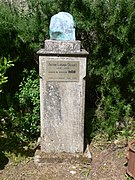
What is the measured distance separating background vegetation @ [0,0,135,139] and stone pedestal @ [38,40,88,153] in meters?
0.68

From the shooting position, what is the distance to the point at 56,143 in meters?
4.36

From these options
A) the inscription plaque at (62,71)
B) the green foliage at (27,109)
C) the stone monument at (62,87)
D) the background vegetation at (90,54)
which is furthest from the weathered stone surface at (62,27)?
the green foliage at (27,109)

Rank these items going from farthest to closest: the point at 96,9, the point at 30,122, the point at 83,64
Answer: the point at 30,122 < the point at 96,9 < the point at 83,64

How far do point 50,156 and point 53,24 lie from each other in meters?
1.71

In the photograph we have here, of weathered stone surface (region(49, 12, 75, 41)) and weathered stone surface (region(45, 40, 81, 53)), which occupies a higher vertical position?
weathered stone surface (region(49, 12, 75, 41))

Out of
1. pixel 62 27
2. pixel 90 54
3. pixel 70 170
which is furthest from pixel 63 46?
pixel 70 170

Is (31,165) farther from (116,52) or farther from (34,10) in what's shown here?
(34,10)

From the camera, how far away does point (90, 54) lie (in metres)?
5.04

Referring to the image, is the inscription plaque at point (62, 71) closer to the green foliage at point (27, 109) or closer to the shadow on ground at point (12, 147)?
the green foliage at point (27, 109)

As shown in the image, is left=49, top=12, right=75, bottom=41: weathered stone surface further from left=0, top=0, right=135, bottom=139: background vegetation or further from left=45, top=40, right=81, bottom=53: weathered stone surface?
left=0, top=0, right=135, bottom=139: background vegetation

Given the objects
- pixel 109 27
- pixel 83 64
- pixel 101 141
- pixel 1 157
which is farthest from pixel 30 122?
pixel 109 27

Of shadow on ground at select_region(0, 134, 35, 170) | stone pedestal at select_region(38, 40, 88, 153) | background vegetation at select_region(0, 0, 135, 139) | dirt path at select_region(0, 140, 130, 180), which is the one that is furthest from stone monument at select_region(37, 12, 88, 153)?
background vegetation at select_region(0, 0, 135, 139)

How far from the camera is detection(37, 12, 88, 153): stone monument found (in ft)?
13.0

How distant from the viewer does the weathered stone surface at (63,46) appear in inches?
156
